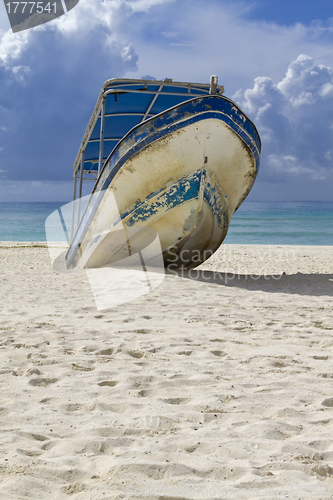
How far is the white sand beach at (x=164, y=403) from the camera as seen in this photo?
63.2 inches

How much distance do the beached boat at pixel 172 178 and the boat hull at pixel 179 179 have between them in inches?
0.6

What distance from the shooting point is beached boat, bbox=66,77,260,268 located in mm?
6113

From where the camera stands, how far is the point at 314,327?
12.8 feet

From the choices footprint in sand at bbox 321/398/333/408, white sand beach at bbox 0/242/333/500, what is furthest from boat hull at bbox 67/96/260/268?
footprint in sand at bbox 321/398/333/408

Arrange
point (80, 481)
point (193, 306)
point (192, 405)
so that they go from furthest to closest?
point (193, 306) → point (192, 405) → point (80, 481)

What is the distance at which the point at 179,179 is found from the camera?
6.46m

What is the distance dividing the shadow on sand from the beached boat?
24.6 inches

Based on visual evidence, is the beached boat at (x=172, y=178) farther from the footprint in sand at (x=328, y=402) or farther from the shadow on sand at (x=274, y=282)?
the footprint in sand at (x=328, y=402)

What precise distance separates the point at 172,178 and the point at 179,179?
0.12 m

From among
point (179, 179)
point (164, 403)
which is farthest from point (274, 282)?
point (164, 403)

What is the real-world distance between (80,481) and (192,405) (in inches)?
33.0

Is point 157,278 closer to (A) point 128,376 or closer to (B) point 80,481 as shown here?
(A) point 128,376

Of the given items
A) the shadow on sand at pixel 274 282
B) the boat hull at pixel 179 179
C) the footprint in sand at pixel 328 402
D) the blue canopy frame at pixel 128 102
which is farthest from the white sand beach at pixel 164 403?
the blue canopy frame at pixel 128 102

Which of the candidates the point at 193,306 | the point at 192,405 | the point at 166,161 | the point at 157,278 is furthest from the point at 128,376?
the point at 166,161
